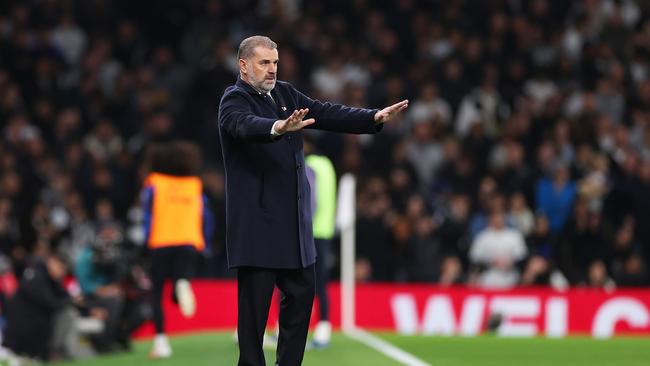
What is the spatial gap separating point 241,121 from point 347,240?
8.67 meters

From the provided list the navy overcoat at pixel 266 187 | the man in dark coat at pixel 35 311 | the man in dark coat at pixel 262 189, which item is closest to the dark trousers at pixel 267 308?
the man in dark coat at pixel 262 189

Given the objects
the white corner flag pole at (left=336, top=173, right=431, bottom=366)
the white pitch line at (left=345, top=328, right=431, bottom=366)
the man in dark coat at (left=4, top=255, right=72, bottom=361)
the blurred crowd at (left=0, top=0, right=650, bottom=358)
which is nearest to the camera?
the white pitch line at (left=345, top=328, right=431, bottom=366)

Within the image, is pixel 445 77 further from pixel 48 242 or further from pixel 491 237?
pixel 48 242

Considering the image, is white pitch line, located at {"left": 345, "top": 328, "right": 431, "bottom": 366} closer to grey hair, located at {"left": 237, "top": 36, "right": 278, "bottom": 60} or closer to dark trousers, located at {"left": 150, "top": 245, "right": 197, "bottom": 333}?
dark trousers, located at {"left": 150, "top": 245, "right": 197, "bottom": 333}

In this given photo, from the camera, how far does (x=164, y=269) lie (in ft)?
44.3

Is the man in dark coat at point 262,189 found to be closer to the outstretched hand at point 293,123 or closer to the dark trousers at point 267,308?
the dark trousers at point 267,308

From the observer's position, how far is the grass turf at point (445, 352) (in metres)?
12.6

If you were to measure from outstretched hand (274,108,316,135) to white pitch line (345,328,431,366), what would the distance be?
4859 millimetres

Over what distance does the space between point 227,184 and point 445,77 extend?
13.6 m

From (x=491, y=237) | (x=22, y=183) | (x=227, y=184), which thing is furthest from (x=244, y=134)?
(x=22, y=183)

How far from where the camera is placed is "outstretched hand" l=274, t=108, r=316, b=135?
7.43 meters

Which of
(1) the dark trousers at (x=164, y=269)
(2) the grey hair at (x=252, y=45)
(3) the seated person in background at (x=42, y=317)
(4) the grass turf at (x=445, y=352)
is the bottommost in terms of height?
(4) the grass turf at (x=445, y=352)

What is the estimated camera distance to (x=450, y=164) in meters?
20.3

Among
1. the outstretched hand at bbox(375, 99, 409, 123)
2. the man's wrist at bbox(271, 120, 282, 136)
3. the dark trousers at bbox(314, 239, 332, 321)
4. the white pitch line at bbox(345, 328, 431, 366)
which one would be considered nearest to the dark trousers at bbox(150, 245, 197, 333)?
the dark trousers at bbox(314, 239, 332, 321)
